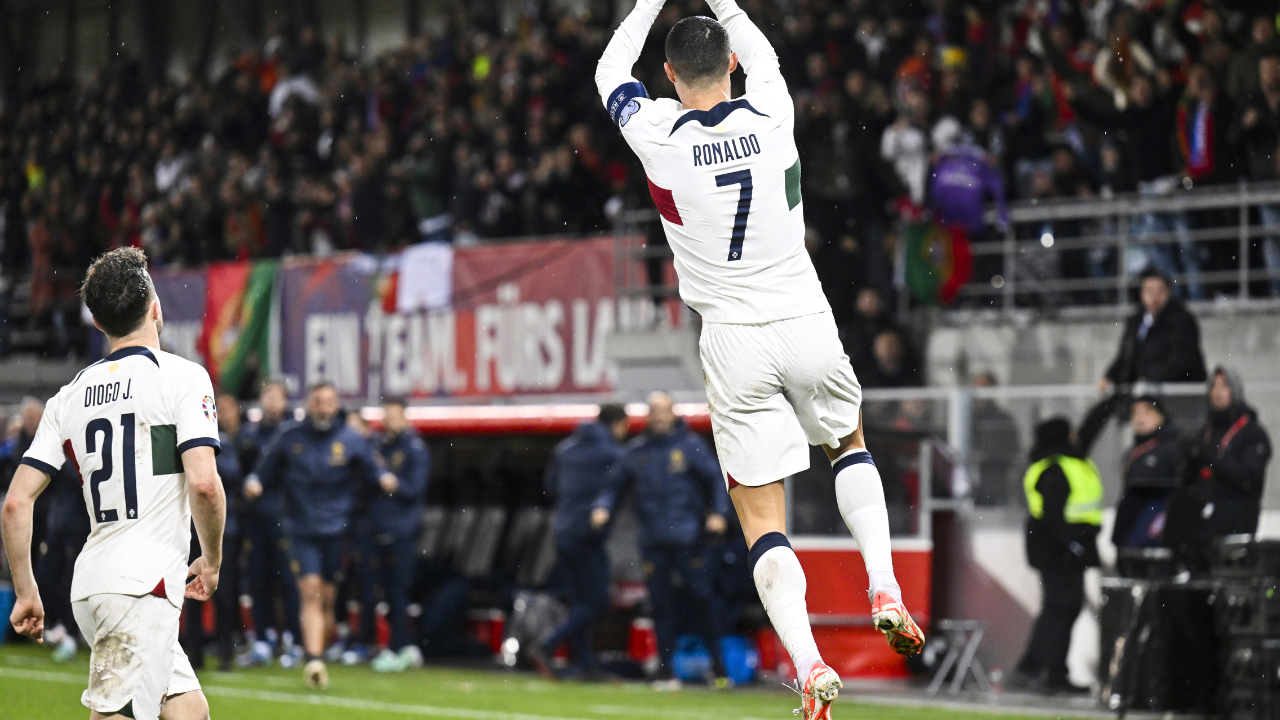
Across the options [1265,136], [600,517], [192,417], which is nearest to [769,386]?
[192,417]

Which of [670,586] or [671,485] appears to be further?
[670,586]

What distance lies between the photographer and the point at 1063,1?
15133 millimetres

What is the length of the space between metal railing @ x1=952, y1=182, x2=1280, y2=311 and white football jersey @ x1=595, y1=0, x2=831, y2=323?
7.55m

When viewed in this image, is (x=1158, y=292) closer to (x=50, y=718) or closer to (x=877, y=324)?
(x=877, y=324)

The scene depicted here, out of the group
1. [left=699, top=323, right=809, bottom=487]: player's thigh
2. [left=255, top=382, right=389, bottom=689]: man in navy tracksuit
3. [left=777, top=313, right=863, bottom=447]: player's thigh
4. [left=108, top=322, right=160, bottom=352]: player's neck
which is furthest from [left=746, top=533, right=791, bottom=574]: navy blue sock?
[left=255, top=382, right=389, bottom=689]: man in navy tracksuit

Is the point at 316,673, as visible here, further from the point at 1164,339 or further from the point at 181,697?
the point at 1164,339

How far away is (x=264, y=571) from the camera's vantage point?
15.1 metres

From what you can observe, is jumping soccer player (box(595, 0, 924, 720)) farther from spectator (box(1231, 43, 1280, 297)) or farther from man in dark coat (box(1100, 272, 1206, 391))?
spectator (box(1231, 43, 1280, 297))

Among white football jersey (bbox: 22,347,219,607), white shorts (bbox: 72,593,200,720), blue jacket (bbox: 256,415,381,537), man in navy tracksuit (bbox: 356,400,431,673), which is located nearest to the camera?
white shorts (bbox: 72,593,200,720)

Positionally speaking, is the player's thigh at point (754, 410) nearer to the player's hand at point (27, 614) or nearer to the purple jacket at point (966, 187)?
the player's hand at point (27, 614)

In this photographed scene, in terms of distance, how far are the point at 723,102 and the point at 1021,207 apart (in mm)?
8685

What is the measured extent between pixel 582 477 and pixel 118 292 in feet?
27.7

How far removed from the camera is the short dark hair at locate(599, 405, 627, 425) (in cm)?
1389

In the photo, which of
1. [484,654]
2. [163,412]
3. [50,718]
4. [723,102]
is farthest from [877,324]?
[163,412]
